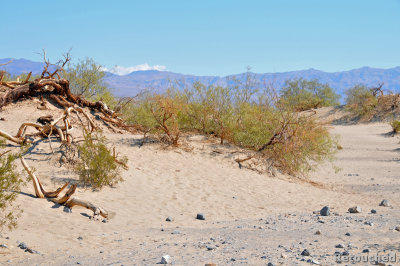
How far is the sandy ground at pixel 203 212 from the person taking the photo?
5.16 m

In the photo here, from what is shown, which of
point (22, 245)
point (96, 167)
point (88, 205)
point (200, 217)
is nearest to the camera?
point (22, 245)

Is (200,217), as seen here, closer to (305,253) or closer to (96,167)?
(96,167)

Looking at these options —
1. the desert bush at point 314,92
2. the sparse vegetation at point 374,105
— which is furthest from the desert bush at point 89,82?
the desert bush at point 314,92

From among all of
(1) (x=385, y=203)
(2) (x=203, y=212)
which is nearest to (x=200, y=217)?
(2) (x=203, y=212)

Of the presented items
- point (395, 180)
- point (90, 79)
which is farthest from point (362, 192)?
point (90, 79)

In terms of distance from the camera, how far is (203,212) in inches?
339

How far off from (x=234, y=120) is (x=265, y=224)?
717 cm

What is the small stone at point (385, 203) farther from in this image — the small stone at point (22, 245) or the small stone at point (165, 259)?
the small stone at point (22, 245)

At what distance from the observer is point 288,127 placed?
12.9 meters

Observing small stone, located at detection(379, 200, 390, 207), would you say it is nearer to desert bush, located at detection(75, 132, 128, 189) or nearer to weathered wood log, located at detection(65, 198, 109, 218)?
desert bush, located at detection(75, 132, 128, 189)

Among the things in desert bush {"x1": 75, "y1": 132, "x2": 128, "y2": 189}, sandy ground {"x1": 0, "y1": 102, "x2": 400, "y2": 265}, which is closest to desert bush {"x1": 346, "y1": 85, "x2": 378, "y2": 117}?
sandy ground {"x1": 0, "y1": 102, "x2": 400, "y2": 265}

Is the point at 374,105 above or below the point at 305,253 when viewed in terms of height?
above

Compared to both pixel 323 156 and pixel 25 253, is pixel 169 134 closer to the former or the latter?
pixel 323 156

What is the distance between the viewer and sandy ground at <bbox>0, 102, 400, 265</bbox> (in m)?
5.16
